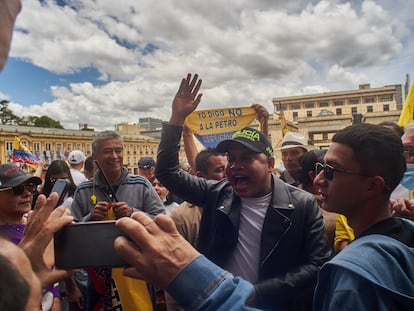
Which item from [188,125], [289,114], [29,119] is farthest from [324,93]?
[188,125]

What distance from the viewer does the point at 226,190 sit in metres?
2.99

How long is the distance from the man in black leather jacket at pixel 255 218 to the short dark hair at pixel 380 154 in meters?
0.86

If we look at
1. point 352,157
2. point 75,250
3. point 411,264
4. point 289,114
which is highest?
point 289,114

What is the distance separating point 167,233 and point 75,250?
403mm

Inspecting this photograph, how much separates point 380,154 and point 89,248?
1523 mm

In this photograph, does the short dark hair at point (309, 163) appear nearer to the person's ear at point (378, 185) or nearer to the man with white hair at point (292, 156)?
the man with white hair at point (292, 156)

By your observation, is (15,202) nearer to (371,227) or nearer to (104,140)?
(104,140)

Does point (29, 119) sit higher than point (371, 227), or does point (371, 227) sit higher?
point (29, 119)

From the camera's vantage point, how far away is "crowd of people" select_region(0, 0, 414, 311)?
3.42 feet

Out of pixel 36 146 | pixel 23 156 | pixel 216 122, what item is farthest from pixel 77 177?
pixel 36 146

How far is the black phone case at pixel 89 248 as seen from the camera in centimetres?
120

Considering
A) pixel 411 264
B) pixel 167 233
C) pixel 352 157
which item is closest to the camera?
pixel 167 233

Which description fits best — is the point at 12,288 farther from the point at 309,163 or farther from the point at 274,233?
the point at 309,163

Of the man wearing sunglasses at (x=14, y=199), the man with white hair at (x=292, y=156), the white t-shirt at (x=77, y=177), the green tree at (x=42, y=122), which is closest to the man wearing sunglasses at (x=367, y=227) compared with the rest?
the man wearing sunglasses at (x=14, y=199)
